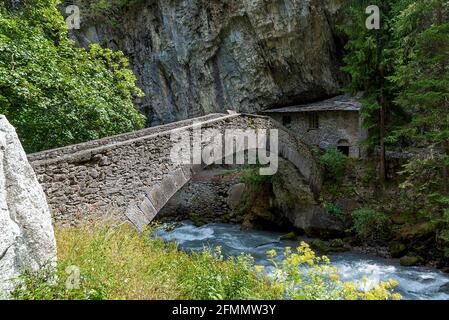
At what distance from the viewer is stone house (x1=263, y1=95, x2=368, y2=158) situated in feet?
64.3

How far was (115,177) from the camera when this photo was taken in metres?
7.36

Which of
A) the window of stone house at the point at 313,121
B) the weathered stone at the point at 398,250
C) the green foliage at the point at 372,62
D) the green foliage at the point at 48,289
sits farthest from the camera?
the window of stone house at the point at 313,121

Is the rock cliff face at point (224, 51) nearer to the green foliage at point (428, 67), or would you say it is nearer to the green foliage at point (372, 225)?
the green foliage at point (428, 67)

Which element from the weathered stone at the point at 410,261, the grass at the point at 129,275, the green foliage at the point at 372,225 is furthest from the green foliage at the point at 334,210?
the grass at the point at 129,275

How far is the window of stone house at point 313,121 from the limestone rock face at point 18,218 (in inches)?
743

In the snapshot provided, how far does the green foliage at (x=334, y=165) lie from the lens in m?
15.5

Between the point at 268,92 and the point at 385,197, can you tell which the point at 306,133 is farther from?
the point at 385,197

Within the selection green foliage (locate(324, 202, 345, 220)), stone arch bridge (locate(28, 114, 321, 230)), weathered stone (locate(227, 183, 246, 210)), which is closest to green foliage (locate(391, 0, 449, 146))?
green foliage (locate(324, 202, 345, 220))

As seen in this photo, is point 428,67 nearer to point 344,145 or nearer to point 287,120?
point 344,145

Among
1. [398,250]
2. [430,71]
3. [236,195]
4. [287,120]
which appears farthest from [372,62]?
[236,195]

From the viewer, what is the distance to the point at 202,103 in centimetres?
2250

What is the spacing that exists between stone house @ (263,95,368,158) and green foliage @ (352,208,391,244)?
759 cm

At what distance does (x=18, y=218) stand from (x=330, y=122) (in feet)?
62.6

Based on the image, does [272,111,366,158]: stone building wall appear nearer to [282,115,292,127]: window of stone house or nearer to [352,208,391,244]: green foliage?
[282,115,292,127]: window of stone house
